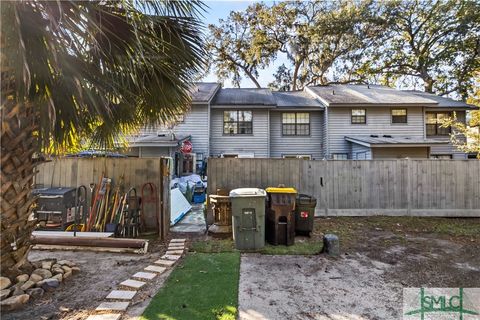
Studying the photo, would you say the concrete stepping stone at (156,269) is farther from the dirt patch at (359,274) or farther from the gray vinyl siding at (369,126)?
the gray vinyl siding at (369,126)

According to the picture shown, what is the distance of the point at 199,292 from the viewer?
3.45m

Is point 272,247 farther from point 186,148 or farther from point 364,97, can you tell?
point 364,97

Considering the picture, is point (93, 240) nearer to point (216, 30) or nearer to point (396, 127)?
point (396, 127)

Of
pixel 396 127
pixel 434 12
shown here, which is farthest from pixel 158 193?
pixel 434 12

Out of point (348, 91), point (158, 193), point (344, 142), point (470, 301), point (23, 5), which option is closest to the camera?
point (23, 5)

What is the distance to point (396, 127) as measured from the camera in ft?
49.0

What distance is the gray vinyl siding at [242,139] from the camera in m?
14.7

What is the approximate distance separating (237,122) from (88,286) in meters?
11.9

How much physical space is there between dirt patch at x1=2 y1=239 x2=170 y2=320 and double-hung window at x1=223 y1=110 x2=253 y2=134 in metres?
10.2

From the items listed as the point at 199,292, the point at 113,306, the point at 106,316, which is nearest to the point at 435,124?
the point at 199,292

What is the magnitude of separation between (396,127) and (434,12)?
13669 millimetres

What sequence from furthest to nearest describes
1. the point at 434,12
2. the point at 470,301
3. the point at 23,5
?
the point at 434,12
the point at 470,301
the point at 23,5

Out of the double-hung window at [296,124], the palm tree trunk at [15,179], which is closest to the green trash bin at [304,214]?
the palm tree trunk at [15,179]

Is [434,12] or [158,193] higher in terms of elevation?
[434,12]
